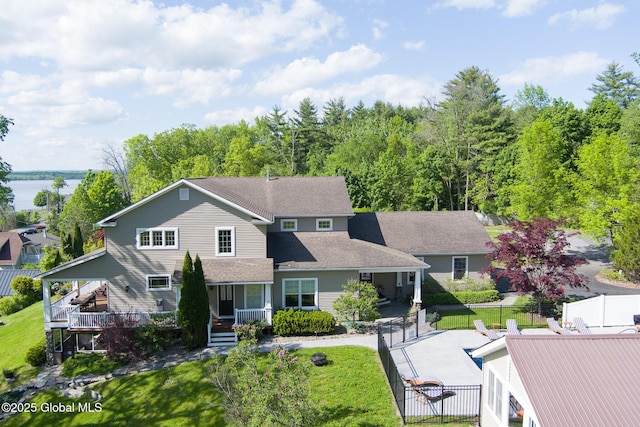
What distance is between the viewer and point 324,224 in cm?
2844

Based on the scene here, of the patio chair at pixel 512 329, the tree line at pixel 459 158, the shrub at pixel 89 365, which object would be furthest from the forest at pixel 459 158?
the shrub at pixel 89 365

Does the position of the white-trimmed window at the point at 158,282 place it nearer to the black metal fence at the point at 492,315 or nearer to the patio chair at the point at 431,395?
the black metal fence at the point at 492,315

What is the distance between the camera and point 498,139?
53.5 meters

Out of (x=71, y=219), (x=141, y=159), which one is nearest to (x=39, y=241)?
(x=71, y=219)

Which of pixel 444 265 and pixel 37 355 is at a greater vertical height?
pixel 444 265

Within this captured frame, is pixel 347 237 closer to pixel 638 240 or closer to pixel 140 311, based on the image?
pixel 140 311

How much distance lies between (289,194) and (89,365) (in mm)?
14668

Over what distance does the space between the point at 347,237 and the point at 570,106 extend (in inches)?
1469

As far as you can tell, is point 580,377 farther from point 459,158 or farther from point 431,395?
point 459,158

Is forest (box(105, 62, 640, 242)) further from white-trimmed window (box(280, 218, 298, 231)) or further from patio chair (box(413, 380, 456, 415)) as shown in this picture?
patio chair (box(413, 380, 456, 415))

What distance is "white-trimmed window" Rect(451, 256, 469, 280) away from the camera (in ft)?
96.2

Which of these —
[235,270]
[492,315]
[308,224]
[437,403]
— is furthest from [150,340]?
[492,315]

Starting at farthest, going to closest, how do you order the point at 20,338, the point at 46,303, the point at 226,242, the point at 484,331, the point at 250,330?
the point at 20,338
the point at 226,242
the point at 46,303
the point at 484,331
the point at 250,330

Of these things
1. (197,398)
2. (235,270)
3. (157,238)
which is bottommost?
(197,398)
